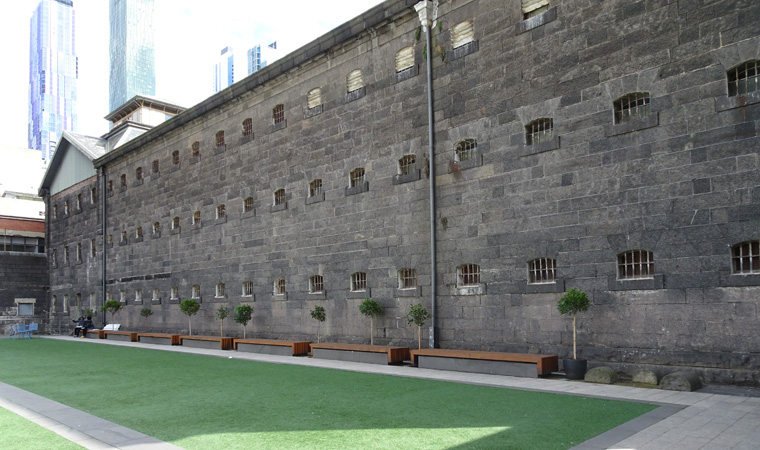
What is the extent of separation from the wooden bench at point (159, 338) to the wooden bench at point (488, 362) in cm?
1344

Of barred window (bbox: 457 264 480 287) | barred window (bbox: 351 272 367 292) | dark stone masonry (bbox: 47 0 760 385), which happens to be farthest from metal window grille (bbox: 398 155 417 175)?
barred window (bbox: 351 272 367 292)

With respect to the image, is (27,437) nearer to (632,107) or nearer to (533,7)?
(632,107)

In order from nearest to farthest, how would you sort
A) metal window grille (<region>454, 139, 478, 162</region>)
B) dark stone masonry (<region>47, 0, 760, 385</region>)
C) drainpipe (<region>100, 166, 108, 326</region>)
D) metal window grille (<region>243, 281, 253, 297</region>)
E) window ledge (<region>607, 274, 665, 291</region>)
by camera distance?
dark stone masonry (<region>47, 0, 760, 385</region>) → window ledge (<region>607, 274, 665, 291</region>) → metal window grille (<region>454, 139, 478, 162</region>) → metal window grille (<region>243, 281, 253, 297</region>) → drainpipe (<region>100, 166, 108, 326</region>)

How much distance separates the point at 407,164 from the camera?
17500mm

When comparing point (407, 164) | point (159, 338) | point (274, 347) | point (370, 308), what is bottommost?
point (159, 338)

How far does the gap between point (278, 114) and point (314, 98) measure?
2175 mm

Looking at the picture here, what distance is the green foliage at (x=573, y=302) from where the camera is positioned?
41.0 feet

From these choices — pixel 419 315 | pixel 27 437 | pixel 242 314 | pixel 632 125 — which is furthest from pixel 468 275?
pixel 27 437

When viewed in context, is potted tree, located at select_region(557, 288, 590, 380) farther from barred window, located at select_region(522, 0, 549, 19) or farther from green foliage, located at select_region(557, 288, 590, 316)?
barred window, located at select_region(522, 0, 549, 19)

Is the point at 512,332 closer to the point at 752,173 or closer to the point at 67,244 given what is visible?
the point at 752,173

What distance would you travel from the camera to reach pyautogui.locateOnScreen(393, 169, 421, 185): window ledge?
55.8 feet

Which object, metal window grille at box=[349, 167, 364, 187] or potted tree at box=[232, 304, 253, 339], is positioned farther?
potted tree at box=[232, 304, 253, 339]

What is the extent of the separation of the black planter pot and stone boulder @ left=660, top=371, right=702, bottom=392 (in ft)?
5.23

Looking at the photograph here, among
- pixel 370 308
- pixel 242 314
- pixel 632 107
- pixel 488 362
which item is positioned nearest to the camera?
pixel 632 107
